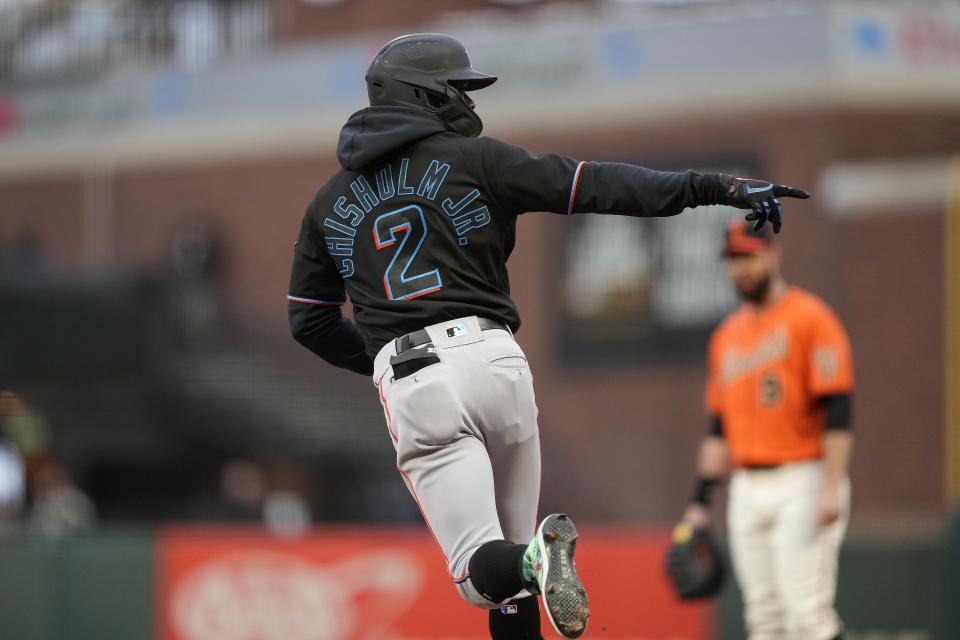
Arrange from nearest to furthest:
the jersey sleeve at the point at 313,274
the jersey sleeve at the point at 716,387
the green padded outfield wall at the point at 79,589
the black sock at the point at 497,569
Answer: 1. the black sock at the point at 497,569
2. the jersey sleeve at the point at 313,274
3. the jersey sleeve at the point at 716,387
4. the green padded outfield wall at the point at 79,589

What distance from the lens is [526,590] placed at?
14.3 feet

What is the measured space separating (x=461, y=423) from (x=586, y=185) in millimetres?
796

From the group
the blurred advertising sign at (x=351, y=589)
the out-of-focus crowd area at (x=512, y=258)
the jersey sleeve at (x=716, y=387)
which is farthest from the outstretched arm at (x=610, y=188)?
the out-of-focus crowd area at (x=512, y=258)

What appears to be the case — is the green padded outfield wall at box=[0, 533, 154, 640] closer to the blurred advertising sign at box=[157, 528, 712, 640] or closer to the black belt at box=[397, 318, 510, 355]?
the blurred advertising sign at box=[157, 528, 712, 640]

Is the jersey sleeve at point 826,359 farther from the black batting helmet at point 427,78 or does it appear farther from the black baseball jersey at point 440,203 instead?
the black batting helmet at point 427,78

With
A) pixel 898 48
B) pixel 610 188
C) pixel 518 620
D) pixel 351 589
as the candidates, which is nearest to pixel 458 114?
pixel 610 188

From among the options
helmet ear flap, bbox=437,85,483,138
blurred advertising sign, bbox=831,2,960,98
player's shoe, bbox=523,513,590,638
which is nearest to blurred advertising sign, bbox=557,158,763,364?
blurred advertising sign, bbox=831,2,960,98

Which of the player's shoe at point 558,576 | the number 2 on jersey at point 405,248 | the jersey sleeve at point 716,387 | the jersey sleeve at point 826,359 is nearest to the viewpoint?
the player's shoe at point 558,576

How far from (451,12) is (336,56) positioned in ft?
9.03

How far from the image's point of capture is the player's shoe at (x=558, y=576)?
403 centimetres

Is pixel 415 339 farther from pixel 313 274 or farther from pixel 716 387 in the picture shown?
pixel 716 387

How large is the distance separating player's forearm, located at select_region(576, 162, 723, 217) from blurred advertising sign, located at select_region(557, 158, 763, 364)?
13942 mm

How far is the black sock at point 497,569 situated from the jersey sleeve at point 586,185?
1007mm

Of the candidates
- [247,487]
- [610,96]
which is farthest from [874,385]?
[247,487]
